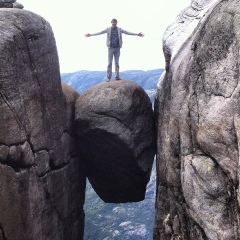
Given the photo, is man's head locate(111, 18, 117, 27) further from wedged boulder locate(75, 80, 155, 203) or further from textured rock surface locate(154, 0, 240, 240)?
textured rock surface locate(154, 0, 240, 240)

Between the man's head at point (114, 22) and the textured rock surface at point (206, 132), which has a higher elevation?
the man's head at point (114, 22)

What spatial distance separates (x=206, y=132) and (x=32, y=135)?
6.51 m

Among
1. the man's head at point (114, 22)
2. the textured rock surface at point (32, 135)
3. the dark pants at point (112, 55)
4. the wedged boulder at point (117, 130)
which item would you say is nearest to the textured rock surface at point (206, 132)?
the wedged boulder at point (117, 130)

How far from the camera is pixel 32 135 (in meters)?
12.4

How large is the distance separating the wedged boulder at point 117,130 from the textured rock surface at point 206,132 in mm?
2959

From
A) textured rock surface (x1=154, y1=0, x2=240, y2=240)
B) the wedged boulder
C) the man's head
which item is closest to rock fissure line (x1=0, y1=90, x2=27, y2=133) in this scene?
the wedged boulder

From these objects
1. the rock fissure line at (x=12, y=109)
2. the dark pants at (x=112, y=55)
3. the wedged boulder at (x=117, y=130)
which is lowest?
the wedged boulder at (x=117, y=130)

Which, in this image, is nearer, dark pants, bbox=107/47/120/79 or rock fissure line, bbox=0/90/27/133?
rock fissure line, bbox=0/90/27/133

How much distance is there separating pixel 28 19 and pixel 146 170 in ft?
28.7

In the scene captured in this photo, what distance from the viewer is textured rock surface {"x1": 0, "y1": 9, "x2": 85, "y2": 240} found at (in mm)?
11242

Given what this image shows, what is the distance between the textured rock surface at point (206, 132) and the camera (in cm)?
865

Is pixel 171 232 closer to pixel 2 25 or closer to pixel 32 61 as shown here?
pixel 32 61

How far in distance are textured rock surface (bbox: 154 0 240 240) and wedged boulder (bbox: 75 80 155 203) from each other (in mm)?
2959

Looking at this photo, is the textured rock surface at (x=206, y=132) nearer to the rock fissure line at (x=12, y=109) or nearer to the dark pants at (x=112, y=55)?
the dark pants at (x=112, y=55)
